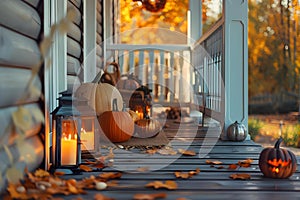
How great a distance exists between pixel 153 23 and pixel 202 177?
11693 millimetres

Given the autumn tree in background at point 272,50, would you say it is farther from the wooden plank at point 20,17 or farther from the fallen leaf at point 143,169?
the wooden plank at point 20,17

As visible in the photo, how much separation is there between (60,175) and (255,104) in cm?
1075

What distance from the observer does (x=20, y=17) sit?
221 cm

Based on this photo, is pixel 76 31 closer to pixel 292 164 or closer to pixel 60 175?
pixel 60 175

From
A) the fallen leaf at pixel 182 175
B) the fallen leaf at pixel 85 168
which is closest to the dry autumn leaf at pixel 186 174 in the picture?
the fallen leaf at pixel 182 175

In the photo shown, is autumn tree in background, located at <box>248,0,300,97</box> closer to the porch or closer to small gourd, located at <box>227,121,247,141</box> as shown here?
the porch

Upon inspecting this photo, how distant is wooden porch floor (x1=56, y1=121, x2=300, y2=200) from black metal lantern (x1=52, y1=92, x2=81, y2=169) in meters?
0.11

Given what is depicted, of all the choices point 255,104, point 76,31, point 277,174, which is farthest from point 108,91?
point 255,104

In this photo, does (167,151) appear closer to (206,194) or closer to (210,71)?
(206,194)

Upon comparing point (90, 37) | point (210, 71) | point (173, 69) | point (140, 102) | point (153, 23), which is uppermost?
point (153, 23)

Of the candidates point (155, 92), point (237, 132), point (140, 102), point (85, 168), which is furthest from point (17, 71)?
point (155, 92)

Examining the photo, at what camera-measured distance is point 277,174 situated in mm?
2447

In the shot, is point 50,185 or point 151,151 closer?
point 50,185

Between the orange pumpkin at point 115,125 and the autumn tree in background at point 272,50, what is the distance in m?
8.24
